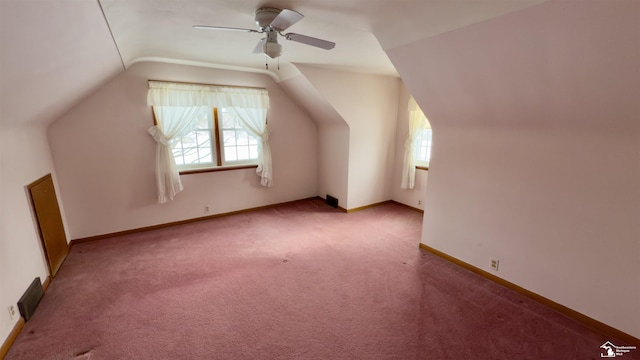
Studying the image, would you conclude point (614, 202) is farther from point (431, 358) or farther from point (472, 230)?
point (431, 358)

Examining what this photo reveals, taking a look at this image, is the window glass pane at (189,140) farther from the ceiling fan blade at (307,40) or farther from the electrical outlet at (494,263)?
the electrical outlet at (494,263)

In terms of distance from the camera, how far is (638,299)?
1.90 metres

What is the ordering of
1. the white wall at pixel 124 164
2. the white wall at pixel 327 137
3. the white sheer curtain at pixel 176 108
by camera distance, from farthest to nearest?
the white wall at pixel 327 137, the white sheer curtain at pixel 176 108, the white wall at pixel 124 164

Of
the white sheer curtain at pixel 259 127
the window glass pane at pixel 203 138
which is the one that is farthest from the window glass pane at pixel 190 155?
the white sheer curtain at pixel 259 127

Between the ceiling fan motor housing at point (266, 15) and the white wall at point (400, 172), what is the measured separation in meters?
3.13

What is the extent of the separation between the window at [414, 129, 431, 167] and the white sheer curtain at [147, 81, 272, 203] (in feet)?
9.08

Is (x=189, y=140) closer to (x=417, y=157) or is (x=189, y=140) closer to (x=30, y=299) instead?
(x=30, y=299)

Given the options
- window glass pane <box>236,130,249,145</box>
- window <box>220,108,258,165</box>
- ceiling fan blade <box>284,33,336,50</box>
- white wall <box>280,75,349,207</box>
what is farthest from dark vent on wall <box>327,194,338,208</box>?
ceiling fan blade <box>284,33,336,50</box>

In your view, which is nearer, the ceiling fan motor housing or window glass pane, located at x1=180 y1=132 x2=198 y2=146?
the ceiling fan motor housing

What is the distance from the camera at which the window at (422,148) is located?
444 cm

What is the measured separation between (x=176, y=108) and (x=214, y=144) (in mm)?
719

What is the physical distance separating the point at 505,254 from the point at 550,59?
174 centimetres

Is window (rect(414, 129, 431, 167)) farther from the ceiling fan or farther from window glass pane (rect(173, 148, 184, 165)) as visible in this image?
window glass pane (rect(173, 148, 184, 165))

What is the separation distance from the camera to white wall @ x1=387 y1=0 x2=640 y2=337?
1.60m
